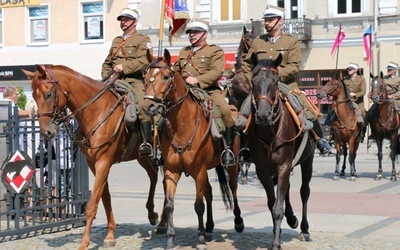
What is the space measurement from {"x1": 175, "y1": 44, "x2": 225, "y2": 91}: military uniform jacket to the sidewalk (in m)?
2.20

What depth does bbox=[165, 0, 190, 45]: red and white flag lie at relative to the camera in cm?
1927

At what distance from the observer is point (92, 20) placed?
46.2m

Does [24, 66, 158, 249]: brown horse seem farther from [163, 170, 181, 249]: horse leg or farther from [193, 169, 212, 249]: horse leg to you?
[193, 169, 212, 249]: horse leg

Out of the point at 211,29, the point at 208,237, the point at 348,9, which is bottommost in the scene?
the point at 208,237

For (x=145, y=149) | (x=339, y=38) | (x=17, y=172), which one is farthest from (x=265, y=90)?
(x=339, y=38)

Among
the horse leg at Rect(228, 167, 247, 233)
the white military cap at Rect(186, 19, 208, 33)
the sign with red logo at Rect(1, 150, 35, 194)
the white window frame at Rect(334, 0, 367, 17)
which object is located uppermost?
the white window frame at Rect(334, 0, 367, 17)

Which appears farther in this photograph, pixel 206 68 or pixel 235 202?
pixel 235 202

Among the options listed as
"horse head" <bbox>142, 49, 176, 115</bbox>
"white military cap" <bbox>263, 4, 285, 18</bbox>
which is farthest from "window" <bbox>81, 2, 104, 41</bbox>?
"horse head" <bbox>142, 49, 176, 115</bbox>

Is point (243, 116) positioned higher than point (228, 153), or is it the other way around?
point (243, 116)

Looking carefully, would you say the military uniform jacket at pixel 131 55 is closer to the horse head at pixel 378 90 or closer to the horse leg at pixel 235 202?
the horse leg at pixel 235 202

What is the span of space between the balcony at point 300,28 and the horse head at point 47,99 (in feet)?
97.4

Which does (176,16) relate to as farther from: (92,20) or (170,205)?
(92,20)

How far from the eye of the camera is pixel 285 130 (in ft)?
33.4

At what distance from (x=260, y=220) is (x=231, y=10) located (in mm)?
29382
